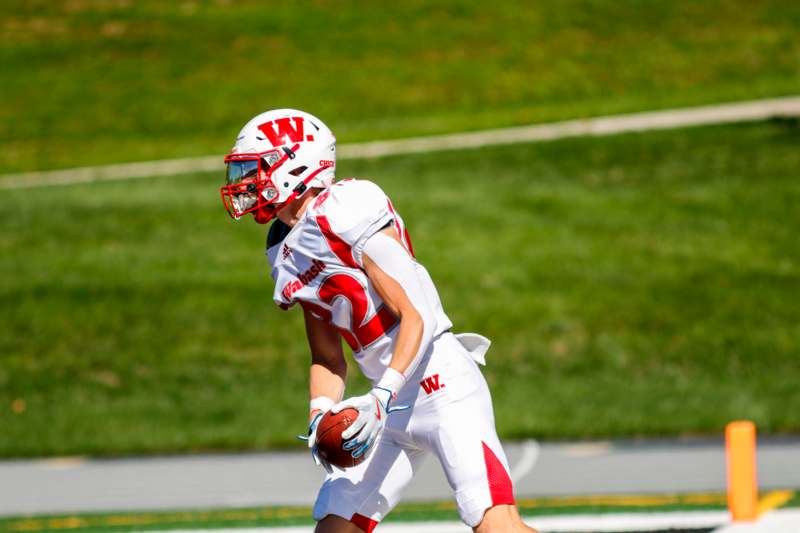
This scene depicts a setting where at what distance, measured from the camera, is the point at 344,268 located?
16.7ft

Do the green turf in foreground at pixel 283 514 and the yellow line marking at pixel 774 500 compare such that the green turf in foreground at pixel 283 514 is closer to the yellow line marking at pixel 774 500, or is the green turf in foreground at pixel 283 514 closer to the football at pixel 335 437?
the yellow line marking at pixel 774 500

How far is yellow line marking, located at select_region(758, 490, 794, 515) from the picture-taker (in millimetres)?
8667

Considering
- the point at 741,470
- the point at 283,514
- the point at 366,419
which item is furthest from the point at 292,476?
the point at 366,419

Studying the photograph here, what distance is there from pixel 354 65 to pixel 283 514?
2736 cm

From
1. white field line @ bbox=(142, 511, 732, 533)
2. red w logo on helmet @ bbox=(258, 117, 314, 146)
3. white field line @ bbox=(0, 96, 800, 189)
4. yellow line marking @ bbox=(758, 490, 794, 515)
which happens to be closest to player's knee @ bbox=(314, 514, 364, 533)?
red w logo on helmet @ bbox=(258, 117, 314, 146)

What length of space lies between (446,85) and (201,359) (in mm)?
18973

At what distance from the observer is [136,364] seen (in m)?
15.1

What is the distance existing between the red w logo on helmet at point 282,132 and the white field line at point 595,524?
3.84 meters

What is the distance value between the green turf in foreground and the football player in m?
3.71

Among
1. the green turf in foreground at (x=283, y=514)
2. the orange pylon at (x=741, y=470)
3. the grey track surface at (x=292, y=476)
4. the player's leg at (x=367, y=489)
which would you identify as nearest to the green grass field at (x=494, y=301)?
the grey track surface at (x=292, y=476)

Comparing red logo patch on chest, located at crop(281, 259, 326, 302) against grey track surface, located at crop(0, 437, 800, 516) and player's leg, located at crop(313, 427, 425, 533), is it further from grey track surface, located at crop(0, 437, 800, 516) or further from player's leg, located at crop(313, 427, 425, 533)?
grey track surface, located at crop(0, 437, 800, 516)

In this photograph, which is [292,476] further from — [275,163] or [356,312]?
[275,163]

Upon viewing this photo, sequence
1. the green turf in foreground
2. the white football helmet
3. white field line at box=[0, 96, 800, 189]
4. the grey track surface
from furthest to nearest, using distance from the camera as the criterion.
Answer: white field line at box=[0, 96, 800, 189] < the grey track surface < the green turf in foreground < the white football helmet

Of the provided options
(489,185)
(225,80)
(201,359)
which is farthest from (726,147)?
(225,80)
